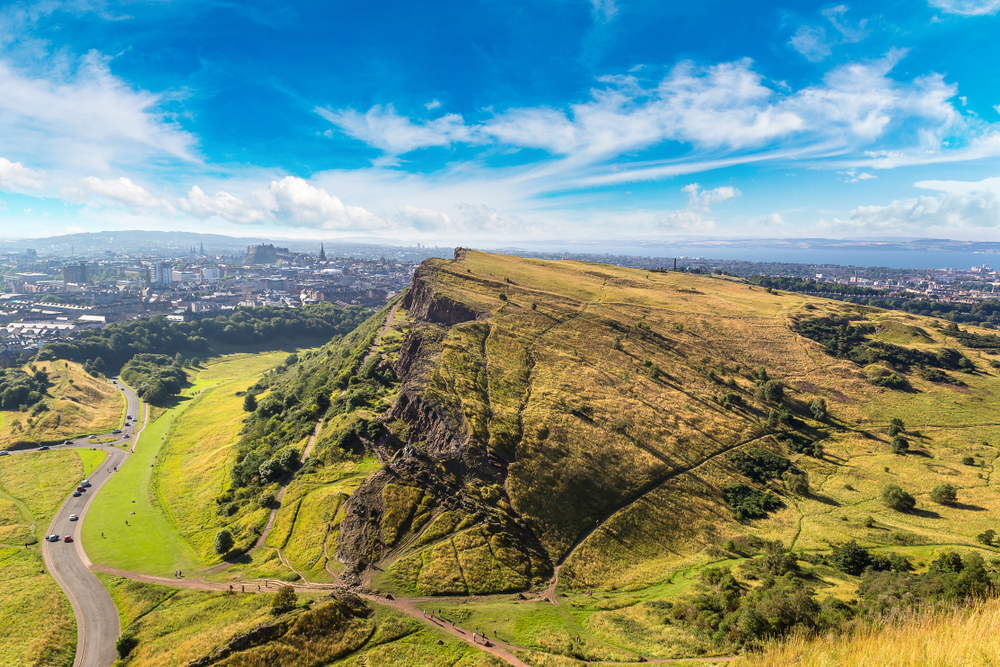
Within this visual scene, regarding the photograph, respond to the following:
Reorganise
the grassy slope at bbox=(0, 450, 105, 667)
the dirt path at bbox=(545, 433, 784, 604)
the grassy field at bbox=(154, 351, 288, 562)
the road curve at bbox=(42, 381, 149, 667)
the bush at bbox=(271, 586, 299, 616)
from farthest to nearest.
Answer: the grassy field at bbox=(154, 351, 288, 562) < the dirt path at bbox=(545, 433, 784, 604) < the road curve at bbox=(42, 381, 149, 667) < the grassy slope at bbox=(0, 450, 105, 667) < the bush at bbox=(271, 586, 299, 616)

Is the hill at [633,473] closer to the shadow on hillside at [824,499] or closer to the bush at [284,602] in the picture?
the shadow on hillside at [824,499]

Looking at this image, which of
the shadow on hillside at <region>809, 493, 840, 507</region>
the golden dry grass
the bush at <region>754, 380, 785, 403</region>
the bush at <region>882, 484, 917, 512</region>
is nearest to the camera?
the golden dry grass

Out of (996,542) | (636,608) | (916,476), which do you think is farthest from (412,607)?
(916,476)

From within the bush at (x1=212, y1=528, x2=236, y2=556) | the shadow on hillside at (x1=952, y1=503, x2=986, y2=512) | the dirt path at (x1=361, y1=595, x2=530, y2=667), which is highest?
the shadow on hillside at (x1=952, y1=503, x2=986, y2=512)

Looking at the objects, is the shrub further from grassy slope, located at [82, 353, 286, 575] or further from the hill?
grassy slope, located at [82, 353, 286, 575]

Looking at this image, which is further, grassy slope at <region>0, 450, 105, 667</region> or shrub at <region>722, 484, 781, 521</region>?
shrub at <region>722, 484, 781, 521</region>

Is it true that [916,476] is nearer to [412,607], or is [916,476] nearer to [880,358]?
[880,358]

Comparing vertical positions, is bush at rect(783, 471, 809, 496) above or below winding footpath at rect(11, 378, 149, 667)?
above

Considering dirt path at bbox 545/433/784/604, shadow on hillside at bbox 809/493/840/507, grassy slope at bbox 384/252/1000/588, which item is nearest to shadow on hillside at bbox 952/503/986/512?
grassy slope at bbox 384/252/1000/588
